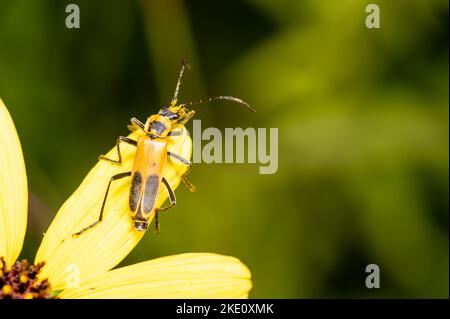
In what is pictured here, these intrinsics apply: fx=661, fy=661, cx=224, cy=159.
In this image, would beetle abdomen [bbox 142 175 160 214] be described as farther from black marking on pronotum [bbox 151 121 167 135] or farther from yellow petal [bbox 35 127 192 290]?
black marking on pronotum [bbox 151 121 167 135]

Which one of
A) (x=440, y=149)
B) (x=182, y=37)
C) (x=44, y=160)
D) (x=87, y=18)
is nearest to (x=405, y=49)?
(x=440, y=149)

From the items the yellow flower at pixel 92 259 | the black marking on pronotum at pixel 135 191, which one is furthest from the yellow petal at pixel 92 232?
the black marking on pronotum at pixel 135 191

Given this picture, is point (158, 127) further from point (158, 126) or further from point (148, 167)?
point (148, 167)

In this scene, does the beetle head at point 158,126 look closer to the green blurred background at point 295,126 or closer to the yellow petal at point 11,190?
the yellow petal at point 11,190

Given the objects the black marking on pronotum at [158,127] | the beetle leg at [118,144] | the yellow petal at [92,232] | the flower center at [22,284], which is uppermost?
the black marking on pronotum at [158,127]

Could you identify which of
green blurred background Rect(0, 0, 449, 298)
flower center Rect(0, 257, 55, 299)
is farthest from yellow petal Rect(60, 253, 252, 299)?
green blurred background Rect(0, 0, 449, 298)

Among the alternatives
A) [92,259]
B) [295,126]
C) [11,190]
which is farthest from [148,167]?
[295,126]
